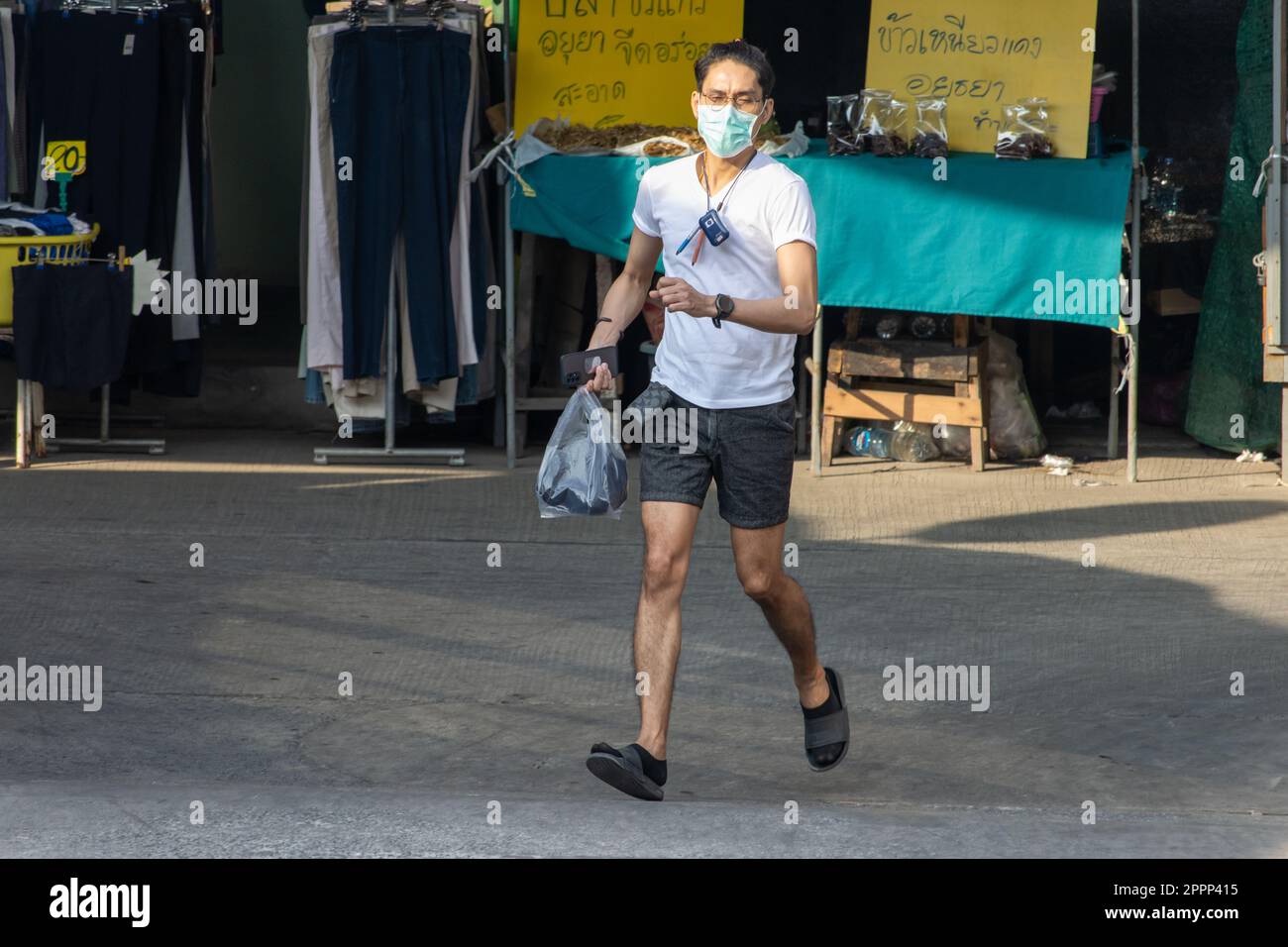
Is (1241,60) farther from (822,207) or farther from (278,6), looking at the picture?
(278,6)

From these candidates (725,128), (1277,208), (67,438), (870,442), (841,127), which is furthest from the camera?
(67,438)

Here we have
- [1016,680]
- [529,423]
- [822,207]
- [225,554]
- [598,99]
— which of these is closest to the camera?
[1016,680]

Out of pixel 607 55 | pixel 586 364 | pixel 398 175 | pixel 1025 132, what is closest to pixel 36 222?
pixel 398 175

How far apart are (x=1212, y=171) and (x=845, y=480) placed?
3.15 m

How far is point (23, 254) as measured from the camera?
8367mm

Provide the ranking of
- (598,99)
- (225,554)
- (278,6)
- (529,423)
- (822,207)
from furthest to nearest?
(278,6), (529,423), (598,99), (822,207), (225,554)

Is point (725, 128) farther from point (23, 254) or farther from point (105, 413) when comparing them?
point (105, 413)

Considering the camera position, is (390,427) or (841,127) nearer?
(841,127)

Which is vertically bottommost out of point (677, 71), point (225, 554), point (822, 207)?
point (225, 554)

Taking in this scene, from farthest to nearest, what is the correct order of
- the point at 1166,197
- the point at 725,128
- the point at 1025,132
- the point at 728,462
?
the point at 1166,197 < the point at 1025,132 < the point at 728,462 < the point at 725,128

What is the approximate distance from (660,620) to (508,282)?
14.9 feet

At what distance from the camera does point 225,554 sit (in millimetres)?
7031

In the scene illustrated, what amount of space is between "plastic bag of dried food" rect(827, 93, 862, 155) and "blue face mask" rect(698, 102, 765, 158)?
396 cm

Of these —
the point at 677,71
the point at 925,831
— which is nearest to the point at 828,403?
the point at 677,71
